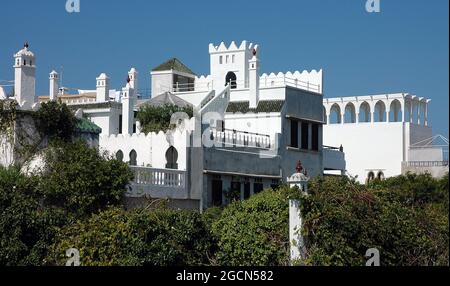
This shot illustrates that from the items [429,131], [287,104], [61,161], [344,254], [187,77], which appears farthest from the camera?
[429,131]

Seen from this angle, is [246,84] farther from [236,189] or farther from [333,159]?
[236,189]

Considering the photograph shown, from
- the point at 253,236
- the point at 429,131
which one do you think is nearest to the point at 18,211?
the point at 253,236

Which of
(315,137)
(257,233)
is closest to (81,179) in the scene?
(257,233)

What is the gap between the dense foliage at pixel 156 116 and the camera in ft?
134

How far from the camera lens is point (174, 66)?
5091 cm

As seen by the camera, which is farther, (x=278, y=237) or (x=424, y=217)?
(x=424, y=217)

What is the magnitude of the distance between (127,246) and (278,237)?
13.5ft

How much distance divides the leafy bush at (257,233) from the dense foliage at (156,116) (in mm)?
13176

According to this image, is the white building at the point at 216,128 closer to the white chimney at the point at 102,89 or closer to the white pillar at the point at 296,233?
the white chimney at the point at 102,89

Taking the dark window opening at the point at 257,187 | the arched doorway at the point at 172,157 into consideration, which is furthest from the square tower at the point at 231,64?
the arched doorway at the point at 172,157

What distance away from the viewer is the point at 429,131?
6719cm
